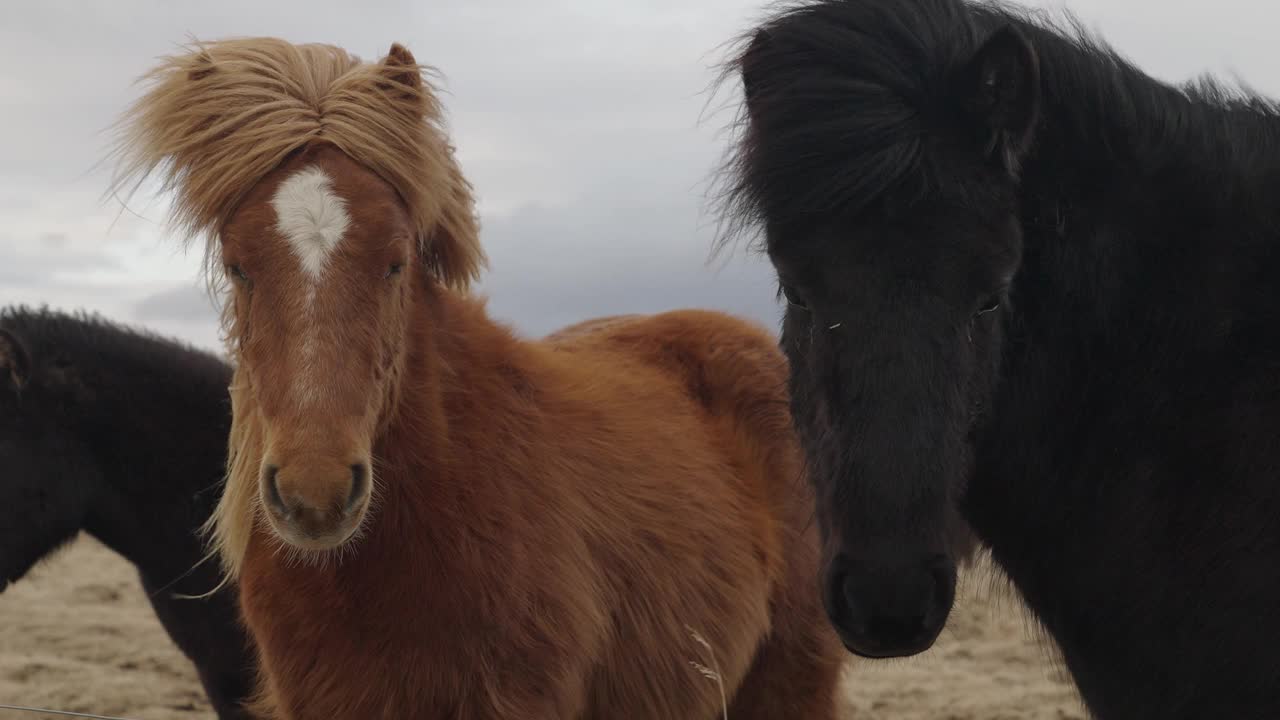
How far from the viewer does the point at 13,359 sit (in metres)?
4.48

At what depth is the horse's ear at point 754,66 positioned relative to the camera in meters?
2.32

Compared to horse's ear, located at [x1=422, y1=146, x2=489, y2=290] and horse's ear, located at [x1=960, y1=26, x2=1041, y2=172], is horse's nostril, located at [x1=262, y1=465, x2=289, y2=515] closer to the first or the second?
horse's ear, located at [x1=422, y1=146, x2=489, y2=290]

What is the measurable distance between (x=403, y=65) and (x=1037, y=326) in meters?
1.77

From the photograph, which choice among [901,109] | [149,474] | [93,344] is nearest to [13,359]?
[93,344]

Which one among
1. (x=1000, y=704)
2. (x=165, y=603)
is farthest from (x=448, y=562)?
(x=1000, y=704)

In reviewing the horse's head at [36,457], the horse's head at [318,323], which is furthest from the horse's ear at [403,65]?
the horse's head at [36,457]

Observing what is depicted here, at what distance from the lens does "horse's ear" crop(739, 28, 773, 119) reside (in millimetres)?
2318

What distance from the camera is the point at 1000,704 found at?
21.5 feet

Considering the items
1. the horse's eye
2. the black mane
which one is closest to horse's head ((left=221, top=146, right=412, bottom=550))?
the black mane

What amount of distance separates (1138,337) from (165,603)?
3876mm

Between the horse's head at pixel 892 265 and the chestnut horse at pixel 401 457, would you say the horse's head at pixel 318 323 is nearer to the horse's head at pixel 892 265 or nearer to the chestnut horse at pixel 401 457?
the chestnut horse at pixel 401 457

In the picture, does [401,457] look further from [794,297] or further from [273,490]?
[794,297]

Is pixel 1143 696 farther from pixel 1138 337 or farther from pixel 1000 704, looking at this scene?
pixel 1000 704

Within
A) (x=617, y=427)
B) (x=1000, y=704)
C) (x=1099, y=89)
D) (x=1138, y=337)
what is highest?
(x=1099, y=89)
